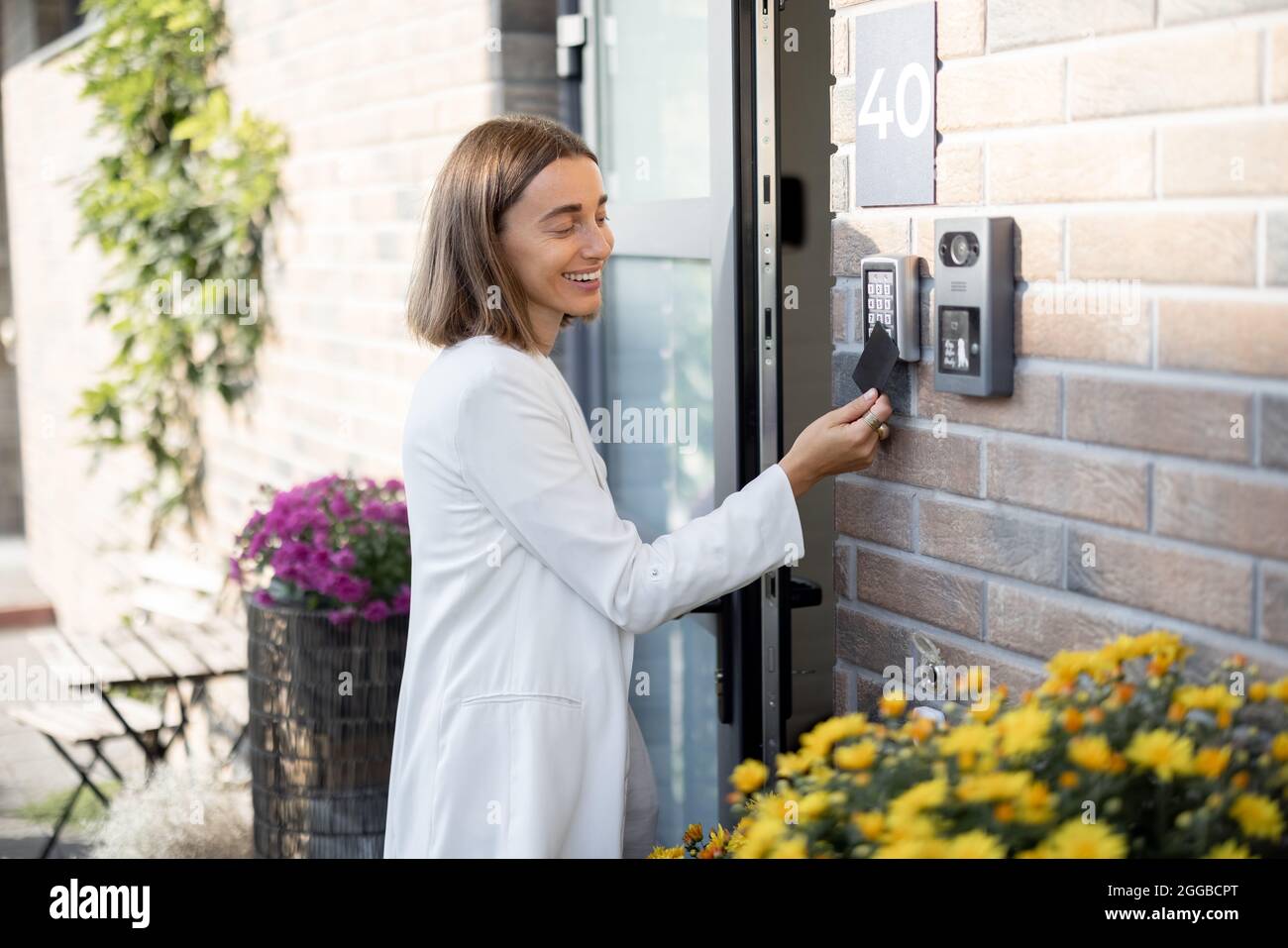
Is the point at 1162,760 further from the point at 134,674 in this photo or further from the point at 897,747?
the point at 134,674

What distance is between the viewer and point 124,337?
19.3 ft

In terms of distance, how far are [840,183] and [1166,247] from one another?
0.67 metres

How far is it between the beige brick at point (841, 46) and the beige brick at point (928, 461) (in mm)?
548

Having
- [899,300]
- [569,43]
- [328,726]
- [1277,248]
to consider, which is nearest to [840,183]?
[899,300]

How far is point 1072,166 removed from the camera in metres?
1.79

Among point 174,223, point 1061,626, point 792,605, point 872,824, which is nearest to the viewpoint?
point 872,824

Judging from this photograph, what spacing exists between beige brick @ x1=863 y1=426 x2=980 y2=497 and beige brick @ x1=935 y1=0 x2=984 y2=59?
52 cm

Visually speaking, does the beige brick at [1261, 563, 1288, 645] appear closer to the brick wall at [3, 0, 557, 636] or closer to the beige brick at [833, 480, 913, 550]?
the beige brick at [833, 480, 913, 550]

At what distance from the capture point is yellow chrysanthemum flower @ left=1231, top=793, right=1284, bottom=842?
138 cm

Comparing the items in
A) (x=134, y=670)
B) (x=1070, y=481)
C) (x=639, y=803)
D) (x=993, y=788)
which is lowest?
(x=134, y=670)

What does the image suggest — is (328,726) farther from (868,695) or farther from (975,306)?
(975,306)

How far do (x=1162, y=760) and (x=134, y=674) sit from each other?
3.54 metres

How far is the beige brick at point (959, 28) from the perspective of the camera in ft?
6.34

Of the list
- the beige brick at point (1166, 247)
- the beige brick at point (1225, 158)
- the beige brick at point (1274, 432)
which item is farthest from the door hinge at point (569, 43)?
the beige brick at point (1274, 432)
